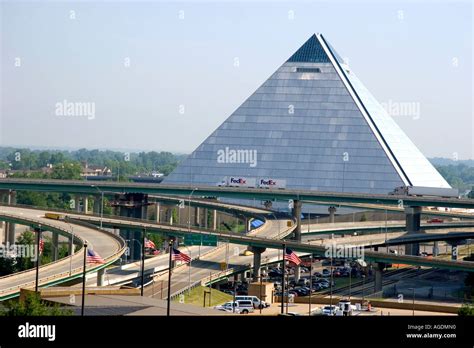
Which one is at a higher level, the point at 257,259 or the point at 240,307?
the point at 240,307

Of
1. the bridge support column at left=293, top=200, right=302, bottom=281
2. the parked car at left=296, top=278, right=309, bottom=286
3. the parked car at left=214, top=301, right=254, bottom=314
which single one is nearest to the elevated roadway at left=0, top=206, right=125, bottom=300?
the parked car at left=214, top=301, right=254, bottom=314

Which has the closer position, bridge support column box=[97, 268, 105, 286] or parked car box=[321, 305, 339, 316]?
parked car box=[321, 305, 339, 316]

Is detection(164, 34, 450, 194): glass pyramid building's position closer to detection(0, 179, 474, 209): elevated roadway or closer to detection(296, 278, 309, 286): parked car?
detection(0, 179, 474, 209): elevated roadway

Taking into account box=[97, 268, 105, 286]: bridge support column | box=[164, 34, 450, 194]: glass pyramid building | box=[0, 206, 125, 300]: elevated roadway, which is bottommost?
box=[97, 268, 105, 286]: bridge support column

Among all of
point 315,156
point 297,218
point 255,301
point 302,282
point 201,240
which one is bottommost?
point 302,282

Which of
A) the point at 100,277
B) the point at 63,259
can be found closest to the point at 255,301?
the point at 100,277

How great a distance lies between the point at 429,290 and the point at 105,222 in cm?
3984

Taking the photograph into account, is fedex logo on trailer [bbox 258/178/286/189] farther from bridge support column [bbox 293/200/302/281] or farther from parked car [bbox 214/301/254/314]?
parked car [bbox 214/301/254/314]

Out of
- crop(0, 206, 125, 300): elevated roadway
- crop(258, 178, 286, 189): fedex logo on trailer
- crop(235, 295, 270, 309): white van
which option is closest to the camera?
crop(235, 295, 270, 309): white van

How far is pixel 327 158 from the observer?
634ft

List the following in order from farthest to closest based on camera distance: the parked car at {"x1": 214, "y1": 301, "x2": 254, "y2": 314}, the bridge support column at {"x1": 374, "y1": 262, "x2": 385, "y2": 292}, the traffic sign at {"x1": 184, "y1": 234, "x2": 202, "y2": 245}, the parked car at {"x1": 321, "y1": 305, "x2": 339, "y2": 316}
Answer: the traffic sign at {"x1": 184, "y1": 234, "x2": 202, "y2": 245} < the bridge support column at {"x1": 374, "y1": 262, "x2": 385, "y2": 292} < the parked car at {"x1": 214, "y1": 301, "x2": 254, "y2": 314} < the parked car at {"x1": 321, "y1": 305, "x2": 339, "y2": 316}

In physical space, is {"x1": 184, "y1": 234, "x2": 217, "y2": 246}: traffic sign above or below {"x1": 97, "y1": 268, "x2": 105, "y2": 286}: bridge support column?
above

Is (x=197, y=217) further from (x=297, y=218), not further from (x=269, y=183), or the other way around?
(x=297, y=218)

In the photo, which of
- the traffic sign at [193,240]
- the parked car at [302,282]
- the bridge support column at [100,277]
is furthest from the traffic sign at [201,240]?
the bridge support column at [100,277]
